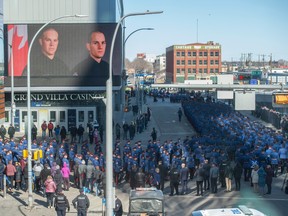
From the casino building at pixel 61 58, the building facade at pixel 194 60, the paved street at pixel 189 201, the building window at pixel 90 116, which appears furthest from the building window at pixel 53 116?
the building facade at pixel 194 60

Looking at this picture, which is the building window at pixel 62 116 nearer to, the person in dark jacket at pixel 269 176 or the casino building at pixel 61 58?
the casino building at pixel 61 58

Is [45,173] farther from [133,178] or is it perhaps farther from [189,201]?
[189,201]

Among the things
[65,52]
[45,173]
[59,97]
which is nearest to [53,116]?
[59,97]

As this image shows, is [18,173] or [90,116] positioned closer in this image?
[18,173]

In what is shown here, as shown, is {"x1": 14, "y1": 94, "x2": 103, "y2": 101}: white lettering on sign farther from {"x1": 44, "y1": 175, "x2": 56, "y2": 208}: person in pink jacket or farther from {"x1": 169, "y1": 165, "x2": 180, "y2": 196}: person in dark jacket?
{"x1": 44, "y1": 175, "x2": 56, "y2": 208}: person in pink jacket

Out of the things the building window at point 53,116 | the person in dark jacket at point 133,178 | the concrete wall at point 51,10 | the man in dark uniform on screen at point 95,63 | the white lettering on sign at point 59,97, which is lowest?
the person in dark jacket at point 133,178

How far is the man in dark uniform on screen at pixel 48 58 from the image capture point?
4444 centimetres

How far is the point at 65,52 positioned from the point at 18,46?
3597 millimetres

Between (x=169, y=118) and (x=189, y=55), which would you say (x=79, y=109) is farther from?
(x=189, y=55)

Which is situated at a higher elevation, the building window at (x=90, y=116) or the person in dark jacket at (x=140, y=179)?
the building window at (x=90, y=116)

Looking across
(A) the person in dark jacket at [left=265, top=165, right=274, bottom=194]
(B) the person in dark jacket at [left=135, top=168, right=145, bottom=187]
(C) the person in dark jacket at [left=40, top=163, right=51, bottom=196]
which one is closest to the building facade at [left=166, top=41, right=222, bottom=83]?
(A) the person in dark jacket at [left=265, top=165, right=274, bottom=194]

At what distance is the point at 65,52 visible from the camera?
44.5 metres

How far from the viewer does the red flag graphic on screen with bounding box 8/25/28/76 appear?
44281mm

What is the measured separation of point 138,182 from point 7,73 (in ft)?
82.9
